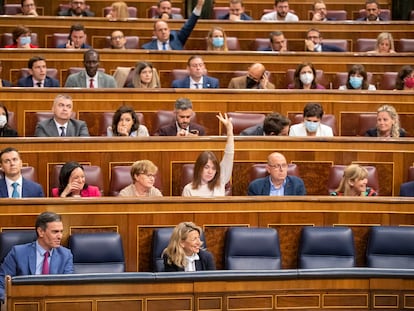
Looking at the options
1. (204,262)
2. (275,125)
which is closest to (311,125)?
(275,125)

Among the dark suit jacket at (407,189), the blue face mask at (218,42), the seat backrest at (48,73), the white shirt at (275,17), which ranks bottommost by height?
the dark suit jacket at (407,189)

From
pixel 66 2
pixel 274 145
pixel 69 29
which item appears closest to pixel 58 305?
pixel 274 145

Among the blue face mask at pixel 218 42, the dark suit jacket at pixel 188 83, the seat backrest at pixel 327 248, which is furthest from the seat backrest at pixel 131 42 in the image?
the seat backrest at pixel 327 248

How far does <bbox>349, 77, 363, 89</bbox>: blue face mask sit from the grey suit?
5.35ft

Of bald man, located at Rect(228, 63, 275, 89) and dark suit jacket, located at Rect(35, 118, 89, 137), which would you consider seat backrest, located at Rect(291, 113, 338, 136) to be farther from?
dark suit jacket, located at Rect(35, 118, 89, 137)

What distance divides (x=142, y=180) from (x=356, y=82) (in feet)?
7.56

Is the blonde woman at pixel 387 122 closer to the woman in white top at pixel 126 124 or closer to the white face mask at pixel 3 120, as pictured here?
the woman in white top at pixel 126 124

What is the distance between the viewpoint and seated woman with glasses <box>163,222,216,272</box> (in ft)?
17.3

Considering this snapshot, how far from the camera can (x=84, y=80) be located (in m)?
7.73

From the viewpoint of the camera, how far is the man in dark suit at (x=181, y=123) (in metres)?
6.91

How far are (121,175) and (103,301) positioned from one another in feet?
6.24

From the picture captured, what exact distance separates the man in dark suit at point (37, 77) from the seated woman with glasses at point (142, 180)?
1759 millimetres

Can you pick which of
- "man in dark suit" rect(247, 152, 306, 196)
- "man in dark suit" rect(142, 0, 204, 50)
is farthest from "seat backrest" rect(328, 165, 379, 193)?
"man in dark suit" rect(142, 0, 204, 50)

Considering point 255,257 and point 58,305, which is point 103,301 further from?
point 255,257
